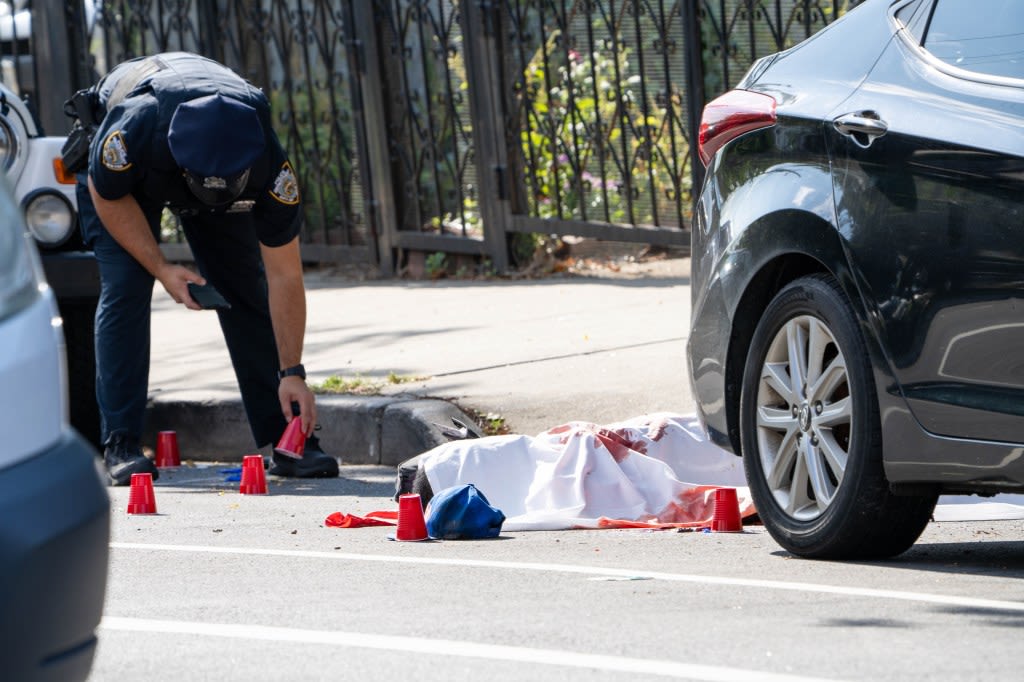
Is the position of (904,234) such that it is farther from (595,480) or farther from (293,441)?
(293,441)

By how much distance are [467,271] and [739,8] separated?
271 centimetres

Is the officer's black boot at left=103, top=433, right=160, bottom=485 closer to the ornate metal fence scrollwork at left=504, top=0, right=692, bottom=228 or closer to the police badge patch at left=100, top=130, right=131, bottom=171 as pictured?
the police badge patch at left=100, top=130, right=131, bottom=171

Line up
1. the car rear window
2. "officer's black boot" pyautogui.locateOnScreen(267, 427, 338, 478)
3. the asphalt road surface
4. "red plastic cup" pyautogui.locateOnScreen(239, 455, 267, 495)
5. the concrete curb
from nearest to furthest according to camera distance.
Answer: the asphalt road surface < the car rear window < "red plastic cup" pyautogui.locateOnScreen(239, 455, 267, 495) < "officer's black boot" pyautogui.locateOnScreen(267, 427, 338, 478) < the concrete curb

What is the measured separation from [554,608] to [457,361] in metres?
4.17

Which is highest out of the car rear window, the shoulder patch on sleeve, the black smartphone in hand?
the car rear window

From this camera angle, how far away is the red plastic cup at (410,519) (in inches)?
190

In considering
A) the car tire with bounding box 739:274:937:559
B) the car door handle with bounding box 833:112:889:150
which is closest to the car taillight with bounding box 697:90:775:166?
the car door handle with bounding box 833:112:889:150

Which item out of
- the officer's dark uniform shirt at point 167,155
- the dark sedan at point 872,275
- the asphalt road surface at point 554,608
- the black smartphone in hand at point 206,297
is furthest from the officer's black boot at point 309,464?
the dark sedan at point 872,275

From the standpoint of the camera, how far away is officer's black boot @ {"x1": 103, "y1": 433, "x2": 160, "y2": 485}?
20.6 feet

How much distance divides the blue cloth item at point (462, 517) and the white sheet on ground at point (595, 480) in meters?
0.19

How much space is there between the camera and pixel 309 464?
6.51 meters

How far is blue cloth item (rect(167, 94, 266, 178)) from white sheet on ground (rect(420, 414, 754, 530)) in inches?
48.1

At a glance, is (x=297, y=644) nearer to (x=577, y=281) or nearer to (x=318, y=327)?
(x=318, y=327)

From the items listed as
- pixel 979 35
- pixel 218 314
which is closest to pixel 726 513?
pixel 979 35
